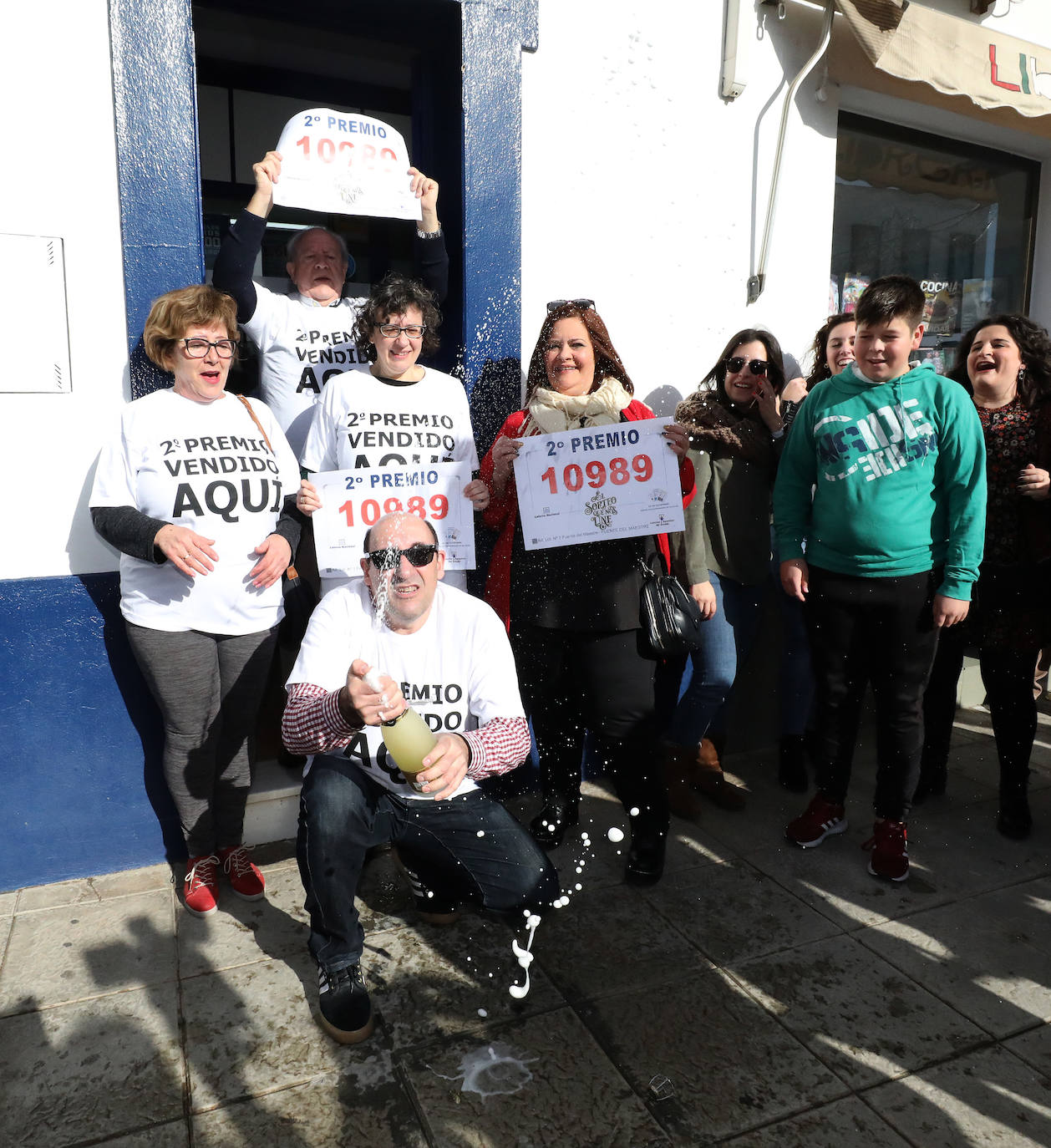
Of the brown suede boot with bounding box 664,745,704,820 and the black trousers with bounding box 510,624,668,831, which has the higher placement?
the black trousers with bounding box 510,624,668,831

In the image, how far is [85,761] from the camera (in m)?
3.17

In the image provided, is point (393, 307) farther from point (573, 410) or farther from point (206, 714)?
point (206, 714)

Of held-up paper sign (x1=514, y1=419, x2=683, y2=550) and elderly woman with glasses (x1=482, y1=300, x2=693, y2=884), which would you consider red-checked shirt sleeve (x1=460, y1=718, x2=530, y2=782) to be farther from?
held-up paper sign (x1=514, y1=419, x2=683, y2=550)

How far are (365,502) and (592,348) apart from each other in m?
0.98

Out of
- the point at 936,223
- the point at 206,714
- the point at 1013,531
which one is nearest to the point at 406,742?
the point at 206,714

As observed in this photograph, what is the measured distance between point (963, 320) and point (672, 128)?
281cm

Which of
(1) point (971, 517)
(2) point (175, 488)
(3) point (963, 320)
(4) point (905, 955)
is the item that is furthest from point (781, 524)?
(3) point (963, 320)

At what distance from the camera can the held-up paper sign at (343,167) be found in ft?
10.2

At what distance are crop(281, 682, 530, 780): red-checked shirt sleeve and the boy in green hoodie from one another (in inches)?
55.1

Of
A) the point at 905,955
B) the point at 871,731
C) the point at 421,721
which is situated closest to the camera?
the point at 421,721

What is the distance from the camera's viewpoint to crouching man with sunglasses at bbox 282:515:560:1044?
2383 millimetres

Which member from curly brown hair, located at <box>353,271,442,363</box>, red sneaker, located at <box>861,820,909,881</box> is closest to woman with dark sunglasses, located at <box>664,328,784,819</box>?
red sneaker, located at <box>861,820,909,881</box>

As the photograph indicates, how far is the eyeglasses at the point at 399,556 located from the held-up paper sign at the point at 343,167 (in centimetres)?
143

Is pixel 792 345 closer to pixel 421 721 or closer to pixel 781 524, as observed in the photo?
pixel 781 524
